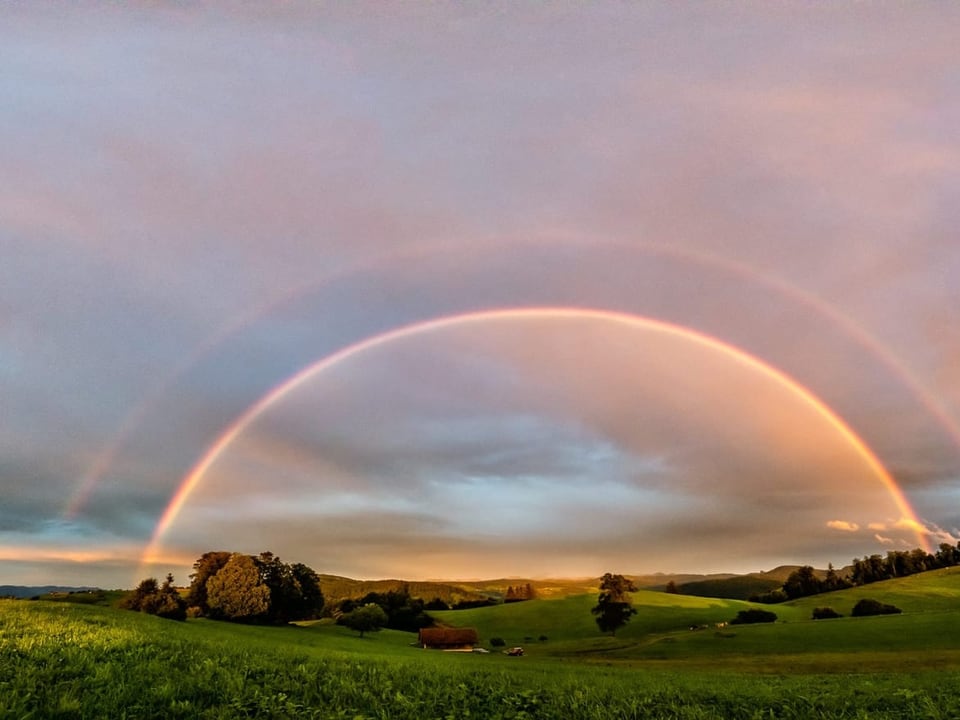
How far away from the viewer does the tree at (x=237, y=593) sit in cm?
9281

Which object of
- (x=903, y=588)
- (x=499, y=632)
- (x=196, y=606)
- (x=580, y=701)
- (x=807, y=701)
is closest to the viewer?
(x=580, y=701)

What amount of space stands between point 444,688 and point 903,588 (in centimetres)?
18889

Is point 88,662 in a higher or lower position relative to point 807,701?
higher

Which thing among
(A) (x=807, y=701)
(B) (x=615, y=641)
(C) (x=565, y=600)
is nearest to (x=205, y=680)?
(A) (x=807, y=701)

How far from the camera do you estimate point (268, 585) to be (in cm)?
10019

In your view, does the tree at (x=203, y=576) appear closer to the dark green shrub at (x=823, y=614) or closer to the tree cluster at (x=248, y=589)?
the tree cluster at (x=248, y=589)

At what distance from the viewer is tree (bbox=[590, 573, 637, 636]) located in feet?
392

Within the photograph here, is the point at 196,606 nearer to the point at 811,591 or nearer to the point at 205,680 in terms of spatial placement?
the point at 205,680

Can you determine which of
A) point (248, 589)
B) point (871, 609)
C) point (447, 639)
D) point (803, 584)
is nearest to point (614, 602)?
point (447, 639)

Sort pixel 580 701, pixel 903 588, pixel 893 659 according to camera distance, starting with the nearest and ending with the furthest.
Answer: pixel 580 701
pixel 893 659
pixel 903 588

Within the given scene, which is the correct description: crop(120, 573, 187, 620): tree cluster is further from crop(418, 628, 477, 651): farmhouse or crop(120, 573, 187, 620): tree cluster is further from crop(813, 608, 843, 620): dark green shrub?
crop(813, 608, 843, 620): dark green shrub

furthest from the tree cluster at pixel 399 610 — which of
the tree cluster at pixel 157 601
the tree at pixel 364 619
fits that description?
the tree cluster at pixel 157 601

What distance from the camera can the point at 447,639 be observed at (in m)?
102

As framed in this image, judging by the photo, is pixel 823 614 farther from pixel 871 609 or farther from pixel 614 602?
pixel 614 602
